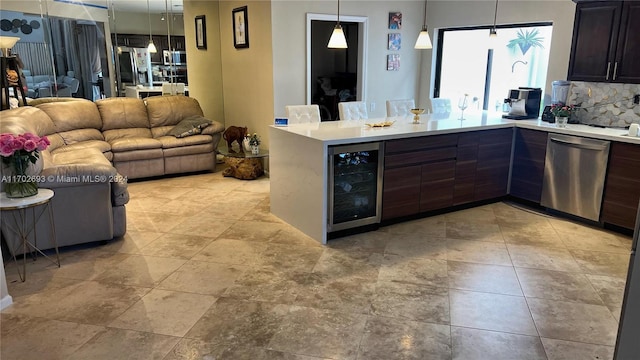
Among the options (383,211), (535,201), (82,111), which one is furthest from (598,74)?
(82,111)

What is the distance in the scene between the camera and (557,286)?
11.0 feet

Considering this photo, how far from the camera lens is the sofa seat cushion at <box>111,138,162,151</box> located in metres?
5.97

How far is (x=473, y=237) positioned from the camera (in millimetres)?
4297

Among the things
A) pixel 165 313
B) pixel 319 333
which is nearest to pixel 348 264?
pixel 319 333

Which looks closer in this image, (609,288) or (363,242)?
(609,288)

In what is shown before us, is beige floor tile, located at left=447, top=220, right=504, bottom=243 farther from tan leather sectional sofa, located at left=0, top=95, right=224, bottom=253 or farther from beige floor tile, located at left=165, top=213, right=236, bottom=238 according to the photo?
tan leather sectional sofa, located at left=0, top=95, right=224, bottom=253

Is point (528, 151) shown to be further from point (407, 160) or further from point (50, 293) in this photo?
point (50, 293)

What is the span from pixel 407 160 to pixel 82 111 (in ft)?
14.8

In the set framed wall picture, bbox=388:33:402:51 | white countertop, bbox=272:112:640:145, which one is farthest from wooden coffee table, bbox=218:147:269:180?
framed wall picture, bbox=388:33:402:51

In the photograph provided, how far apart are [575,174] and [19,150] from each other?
5059 mm

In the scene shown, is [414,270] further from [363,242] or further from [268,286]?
[268,286]

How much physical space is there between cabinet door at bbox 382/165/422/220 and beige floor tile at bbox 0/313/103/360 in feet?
8.88

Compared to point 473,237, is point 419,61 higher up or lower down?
higher up

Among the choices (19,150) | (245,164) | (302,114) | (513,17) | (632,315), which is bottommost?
(245,164)
